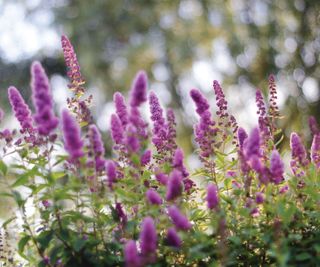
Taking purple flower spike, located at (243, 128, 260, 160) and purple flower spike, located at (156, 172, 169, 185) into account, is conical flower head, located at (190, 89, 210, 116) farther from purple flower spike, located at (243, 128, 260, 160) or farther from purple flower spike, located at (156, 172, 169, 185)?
purple flower spike, located at (243, 128, 260, 160)

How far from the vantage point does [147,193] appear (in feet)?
10.9

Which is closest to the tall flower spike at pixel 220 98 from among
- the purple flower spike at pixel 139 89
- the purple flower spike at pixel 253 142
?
the purple flower spike at pixel 253 142

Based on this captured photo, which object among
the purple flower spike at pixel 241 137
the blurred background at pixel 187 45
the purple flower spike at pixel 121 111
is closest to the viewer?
the purple flower spike at pixel 121 111

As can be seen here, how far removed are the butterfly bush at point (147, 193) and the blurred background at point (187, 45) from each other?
394 inches

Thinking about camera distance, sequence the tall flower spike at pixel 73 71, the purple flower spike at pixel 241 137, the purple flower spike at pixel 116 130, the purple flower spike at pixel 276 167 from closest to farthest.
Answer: the purple flower spike at pixel 276 167, the purple flower spike at pixel 116 130, the purple flower spike at pixel 241 137, the tall flower spike at pixel 73 71

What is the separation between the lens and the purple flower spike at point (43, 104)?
3129 millimetres

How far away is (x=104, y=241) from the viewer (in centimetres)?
361

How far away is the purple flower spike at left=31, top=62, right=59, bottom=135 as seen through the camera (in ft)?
10.3

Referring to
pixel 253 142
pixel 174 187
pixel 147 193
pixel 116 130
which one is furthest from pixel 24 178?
pixel 253 142

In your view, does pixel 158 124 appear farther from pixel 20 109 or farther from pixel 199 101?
pixel 20 109

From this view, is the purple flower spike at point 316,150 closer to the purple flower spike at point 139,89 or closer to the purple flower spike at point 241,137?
the purple flower spike at point 241,137

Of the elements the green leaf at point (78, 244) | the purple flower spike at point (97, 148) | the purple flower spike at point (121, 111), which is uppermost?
the purple flower spike at point (121, 111)

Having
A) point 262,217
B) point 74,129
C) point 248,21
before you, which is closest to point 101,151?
point 74,129

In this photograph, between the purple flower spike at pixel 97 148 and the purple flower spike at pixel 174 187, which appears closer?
the purple flower spike at pixel 174 187
